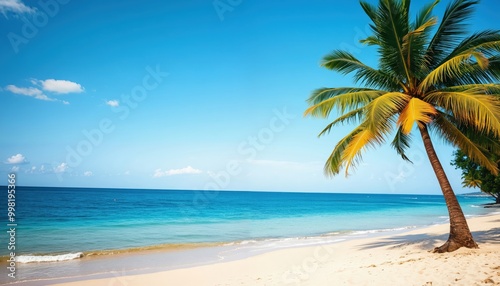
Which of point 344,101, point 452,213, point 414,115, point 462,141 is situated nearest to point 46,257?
point 344,101

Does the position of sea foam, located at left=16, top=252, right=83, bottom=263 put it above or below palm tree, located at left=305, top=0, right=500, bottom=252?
below

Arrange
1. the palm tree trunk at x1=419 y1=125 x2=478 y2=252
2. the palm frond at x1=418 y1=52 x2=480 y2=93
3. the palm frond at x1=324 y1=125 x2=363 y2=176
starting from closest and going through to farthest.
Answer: the palm frond at x1=418 y1=52 x2=480 y2=93 → the palm tree trunk at x1=419 y1=125 x2=478 y2=252 → the palm frond at x1=324 y1=125 x2=363 y2=176

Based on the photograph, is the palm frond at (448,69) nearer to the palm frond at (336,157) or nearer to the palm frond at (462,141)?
the palm frond at (462,141)

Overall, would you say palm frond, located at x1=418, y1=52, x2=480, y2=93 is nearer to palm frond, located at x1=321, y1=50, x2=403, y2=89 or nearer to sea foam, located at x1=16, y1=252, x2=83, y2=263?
palm frond, located at x1=321, y1=50, x2=403, y2=89

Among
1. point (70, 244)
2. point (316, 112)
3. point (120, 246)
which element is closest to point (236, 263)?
point (316, 112)

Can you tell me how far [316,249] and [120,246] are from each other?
32.9ft

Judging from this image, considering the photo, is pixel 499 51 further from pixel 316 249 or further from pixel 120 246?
pixel 120 246

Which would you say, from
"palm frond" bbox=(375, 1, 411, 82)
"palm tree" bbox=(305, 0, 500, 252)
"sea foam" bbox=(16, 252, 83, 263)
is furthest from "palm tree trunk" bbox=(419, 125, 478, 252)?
"sea foam" bbox=(16, 252, 83, 263)

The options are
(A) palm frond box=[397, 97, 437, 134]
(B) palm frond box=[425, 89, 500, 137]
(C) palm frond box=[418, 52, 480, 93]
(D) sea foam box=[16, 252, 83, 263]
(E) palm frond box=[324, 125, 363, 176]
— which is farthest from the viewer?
(D) sea foam box=[16, 252, 83, 263]

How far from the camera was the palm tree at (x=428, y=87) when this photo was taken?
22.6 ft

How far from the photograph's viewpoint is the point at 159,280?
8.55 metres

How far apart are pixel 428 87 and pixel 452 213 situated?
3.64 m

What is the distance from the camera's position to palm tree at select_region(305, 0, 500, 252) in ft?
22.6

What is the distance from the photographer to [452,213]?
782 cm
